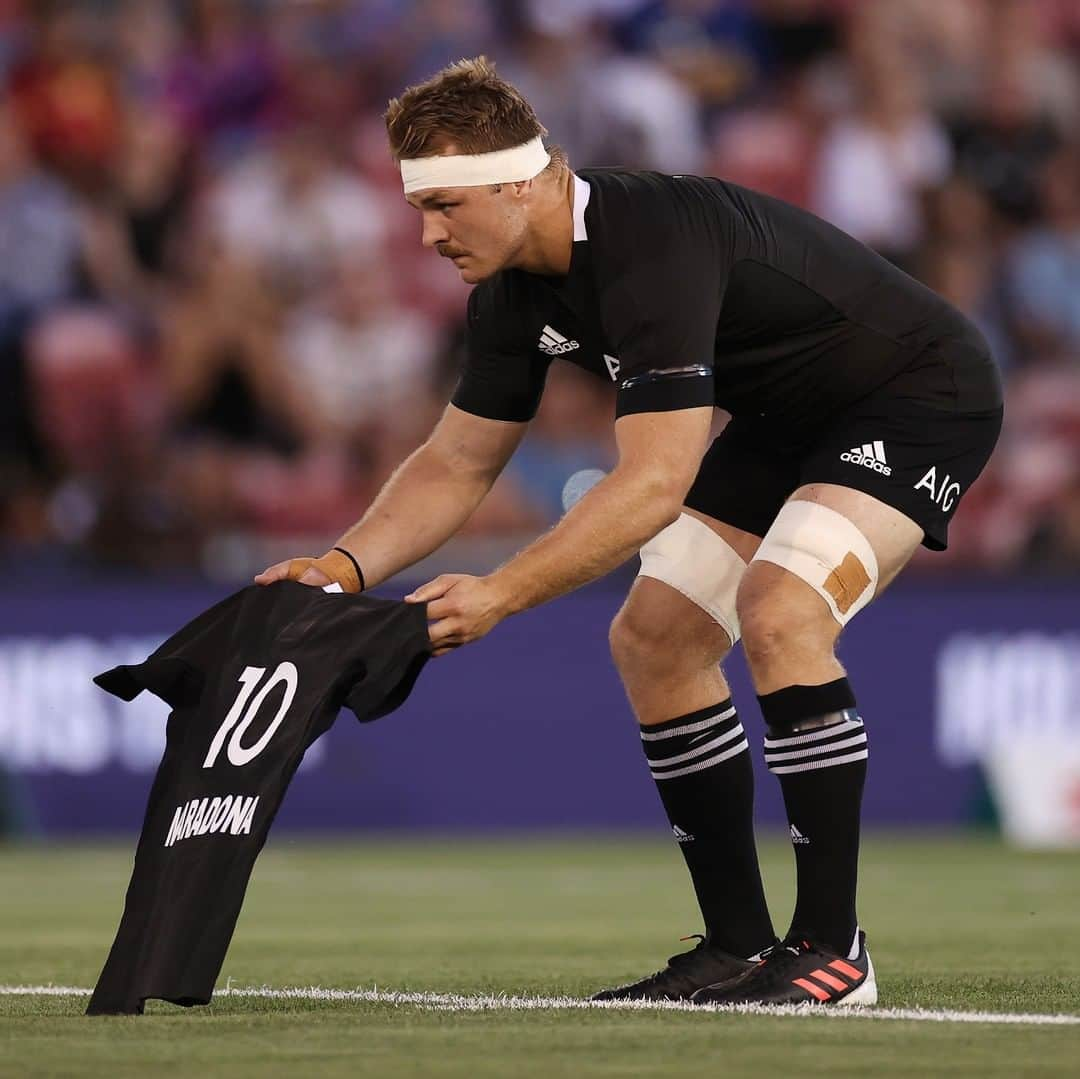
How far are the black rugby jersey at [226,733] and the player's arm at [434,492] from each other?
505 millimetres

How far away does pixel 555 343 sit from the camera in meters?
5.28

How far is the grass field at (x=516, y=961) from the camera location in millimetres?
3947

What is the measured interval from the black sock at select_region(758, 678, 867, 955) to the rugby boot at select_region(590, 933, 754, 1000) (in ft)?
0.83

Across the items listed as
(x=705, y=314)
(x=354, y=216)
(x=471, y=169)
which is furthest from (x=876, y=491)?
(x=354, y=216)

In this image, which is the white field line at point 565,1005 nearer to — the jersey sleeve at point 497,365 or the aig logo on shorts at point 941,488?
the aig logo on shorts at point 941,488

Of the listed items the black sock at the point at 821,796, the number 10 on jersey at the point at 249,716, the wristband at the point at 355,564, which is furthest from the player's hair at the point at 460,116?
the black sock at the point at 821,796

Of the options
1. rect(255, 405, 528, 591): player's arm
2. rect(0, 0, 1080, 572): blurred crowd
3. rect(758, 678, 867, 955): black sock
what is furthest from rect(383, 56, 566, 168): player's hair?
rect(0, 0, 1080, 572): blurred crowd

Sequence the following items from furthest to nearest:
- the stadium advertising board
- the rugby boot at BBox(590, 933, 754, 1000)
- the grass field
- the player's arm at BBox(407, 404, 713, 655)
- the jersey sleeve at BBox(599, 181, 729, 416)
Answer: the stadium advertising board
the rugby boot at BBox(590, 933, 754, 1000)
the jersey sleeve at BBox(599, 181, 729, 416)
the player's arm at BBox(407, 404, 713, 655)
the grass field

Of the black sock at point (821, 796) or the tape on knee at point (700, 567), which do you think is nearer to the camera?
the black sock at point (821, 796)

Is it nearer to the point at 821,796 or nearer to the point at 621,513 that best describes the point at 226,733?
the point at 621,513

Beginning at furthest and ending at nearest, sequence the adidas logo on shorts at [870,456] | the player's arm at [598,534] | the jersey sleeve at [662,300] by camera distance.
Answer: the adidas logo on shorts at [870,456]
the jersey sleeve at [662,300]
the player's arm at [598,534]

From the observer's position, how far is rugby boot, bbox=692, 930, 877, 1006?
4883mm

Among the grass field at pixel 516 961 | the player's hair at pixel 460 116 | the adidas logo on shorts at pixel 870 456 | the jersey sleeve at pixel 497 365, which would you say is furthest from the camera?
the jersey sleeve at pixel 497 365

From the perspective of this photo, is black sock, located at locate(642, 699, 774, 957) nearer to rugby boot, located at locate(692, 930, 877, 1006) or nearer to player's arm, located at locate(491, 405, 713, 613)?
rugby boot, located at locate(692, 930, 877, 1006)
